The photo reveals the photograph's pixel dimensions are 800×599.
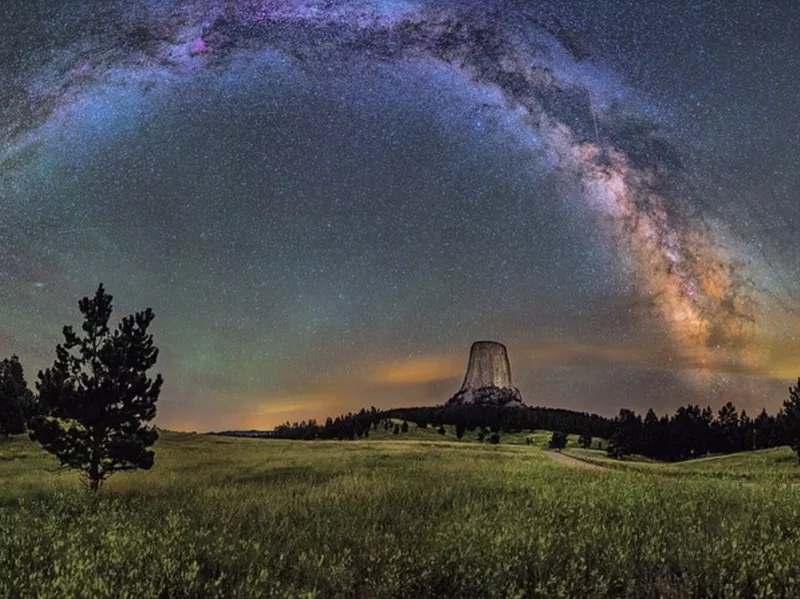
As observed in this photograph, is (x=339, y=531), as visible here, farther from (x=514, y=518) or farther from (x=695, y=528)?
(x=695, y=528)

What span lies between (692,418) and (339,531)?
117420 millimetres

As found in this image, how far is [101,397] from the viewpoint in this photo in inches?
715

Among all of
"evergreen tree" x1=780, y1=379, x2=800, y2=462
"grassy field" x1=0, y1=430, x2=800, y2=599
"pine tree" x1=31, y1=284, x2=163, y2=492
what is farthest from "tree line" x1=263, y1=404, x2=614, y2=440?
"grassy field" x1=0, y1=430, x2=800, y2=599

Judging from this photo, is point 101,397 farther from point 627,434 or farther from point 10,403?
point 627,434

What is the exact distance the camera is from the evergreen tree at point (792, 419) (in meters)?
45.8

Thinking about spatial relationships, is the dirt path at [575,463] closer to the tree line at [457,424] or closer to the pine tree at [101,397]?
the pine tree at [101,397]

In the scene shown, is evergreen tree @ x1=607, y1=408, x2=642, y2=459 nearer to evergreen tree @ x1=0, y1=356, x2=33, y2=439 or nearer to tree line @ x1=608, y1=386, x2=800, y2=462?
tree line @ x1=608, y1=386, x2=800, y2=462

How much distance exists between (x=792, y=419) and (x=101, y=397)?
51.9m

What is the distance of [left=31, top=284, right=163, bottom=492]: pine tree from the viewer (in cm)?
1798

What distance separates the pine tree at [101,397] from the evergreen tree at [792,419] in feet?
157

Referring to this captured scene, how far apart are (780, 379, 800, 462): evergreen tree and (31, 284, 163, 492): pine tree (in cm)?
4777

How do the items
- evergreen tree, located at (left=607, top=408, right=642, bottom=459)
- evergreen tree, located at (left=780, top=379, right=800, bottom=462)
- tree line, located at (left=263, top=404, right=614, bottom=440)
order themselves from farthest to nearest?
tree line, located at (left=263, top=404, right=614, bottom=440) → evergreen tree, located at (left=607, top=408, right=642, bottom=459) → evergreen tree, located at (left=780, top=379, right=800, bottom=462)

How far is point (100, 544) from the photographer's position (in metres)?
6.39

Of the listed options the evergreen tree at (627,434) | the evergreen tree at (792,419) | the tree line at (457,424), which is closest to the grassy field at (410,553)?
the evergreen tree at (792,419)
